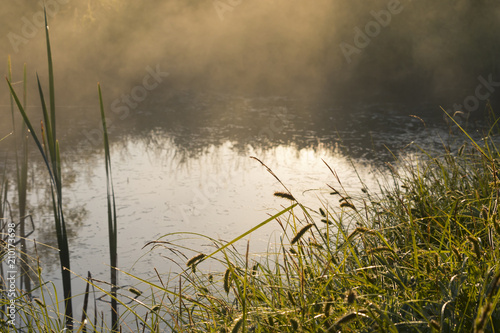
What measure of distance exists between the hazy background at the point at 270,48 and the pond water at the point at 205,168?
6.45ft

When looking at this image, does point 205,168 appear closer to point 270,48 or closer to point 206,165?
A: point 206,165

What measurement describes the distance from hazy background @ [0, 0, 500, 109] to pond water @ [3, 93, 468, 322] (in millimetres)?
1967

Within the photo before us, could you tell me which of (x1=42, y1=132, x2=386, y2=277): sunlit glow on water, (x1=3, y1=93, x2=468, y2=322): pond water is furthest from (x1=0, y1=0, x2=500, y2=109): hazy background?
(x1=42, y1=132, x2=386, y2=277): sunlit glow on water

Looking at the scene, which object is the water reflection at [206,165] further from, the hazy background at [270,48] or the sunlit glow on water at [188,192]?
the hazy background at [270,48]

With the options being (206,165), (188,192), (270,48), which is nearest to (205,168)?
(206,165)

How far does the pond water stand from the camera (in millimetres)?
3082

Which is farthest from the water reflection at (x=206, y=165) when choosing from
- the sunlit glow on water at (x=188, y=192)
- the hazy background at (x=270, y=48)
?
the hazy background at (x=270, y=48)

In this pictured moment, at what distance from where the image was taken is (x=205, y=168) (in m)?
4.63

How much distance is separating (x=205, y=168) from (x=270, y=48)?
6.86 meters

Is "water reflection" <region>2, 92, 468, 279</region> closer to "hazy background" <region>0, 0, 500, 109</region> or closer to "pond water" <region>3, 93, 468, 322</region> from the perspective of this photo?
"pond water" <region>3, 93, 468, 322</region>

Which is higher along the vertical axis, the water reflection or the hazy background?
the hazy background

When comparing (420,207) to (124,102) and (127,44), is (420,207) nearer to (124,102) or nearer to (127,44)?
(124,102)

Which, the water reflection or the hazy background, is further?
the hazy background

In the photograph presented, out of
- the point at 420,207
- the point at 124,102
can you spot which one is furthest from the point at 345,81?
the point at 420,207
